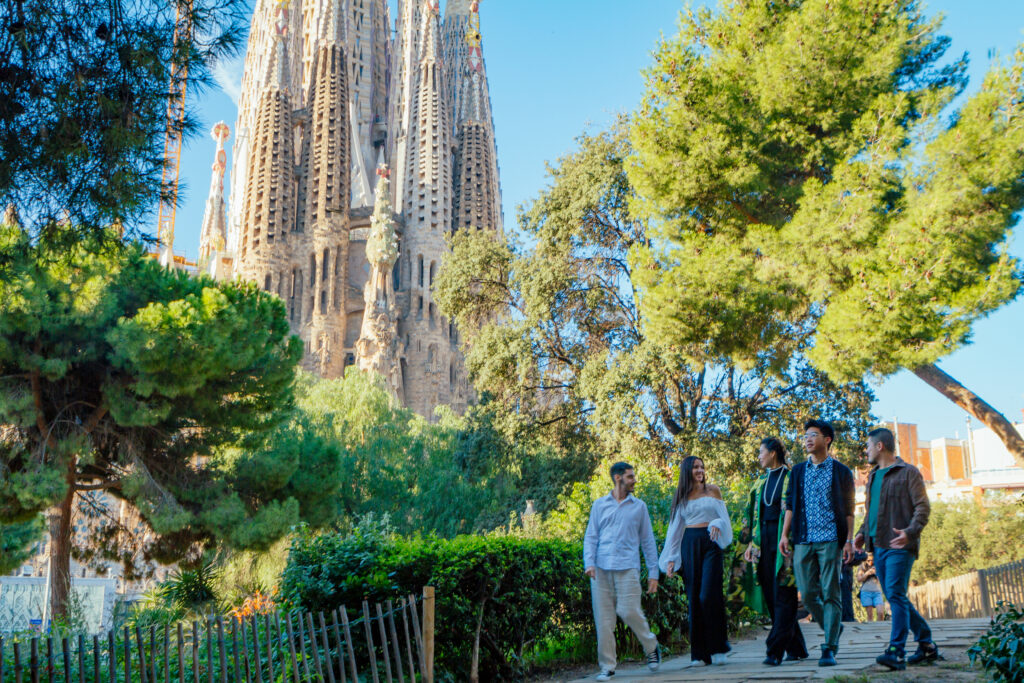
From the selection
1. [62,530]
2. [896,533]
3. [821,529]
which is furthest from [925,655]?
[62,530]

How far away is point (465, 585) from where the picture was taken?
507 centimetres

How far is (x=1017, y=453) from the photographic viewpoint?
8.87 m

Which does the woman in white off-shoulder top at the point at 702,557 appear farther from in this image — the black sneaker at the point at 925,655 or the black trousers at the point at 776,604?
the black sneaker at the point at 925,655

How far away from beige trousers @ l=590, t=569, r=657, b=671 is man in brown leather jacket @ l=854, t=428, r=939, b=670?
127cm

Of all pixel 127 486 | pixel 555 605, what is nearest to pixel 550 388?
pixel 127 486

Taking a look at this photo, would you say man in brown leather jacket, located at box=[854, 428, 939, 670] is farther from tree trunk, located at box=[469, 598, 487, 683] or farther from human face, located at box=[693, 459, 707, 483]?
tree trunk, located at box=[469, 598, 487, 683]

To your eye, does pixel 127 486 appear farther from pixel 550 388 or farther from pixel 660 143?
pixel 660 143

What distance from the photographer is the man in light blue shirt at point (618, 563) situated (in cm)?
504

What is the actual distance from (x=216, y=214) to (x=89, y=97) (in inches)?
2454

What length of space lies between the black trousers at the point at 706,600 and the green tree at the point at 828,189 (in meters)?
5.44

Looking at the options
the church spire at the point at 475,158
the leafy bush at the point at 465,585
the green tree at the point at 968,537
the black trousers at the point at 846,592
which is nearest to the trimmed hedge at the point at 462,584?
the leafy bush at the point at 465,585

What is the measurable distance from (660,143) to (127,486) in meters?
9.37

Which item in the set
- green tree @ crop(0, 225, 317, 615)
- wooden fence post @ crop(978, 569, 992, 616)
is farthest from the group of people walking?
green tree @ crop(0, 225, 317, 615)

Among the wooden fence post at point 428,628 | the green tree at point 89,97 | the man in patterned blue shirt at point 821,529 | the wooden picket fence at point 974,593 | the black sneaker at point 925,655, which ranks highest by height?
the green tree at point 89,97
